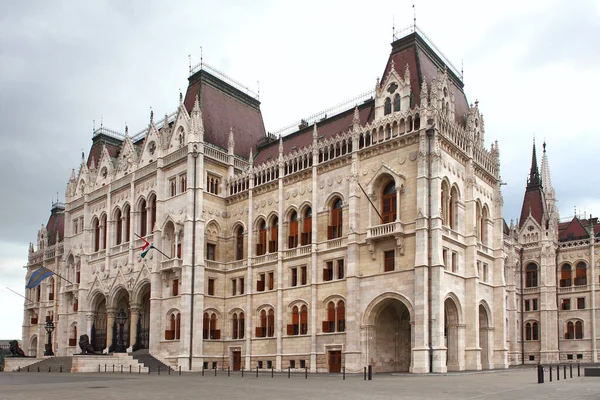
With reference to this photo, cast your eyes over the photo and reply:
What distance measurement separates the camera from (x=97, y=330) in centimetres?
6256

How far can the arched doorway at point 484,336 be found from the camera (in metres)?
45.3

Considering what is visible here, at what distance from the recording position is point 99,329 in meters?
62.7

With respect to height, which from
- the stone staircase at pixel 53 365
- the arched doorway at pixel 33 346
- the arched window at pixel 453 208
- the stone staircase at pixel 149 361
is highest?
the arched window at pixel 453 208

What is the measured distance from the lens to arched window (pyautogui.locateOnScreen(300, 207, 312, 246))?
159 ft

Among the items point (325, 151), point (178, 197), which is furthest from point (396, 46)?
point (178, 197)

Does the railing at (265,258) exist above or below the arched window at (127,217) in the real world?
below

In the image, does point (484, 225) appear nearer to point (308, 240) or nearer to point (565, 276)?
point (308, 240)

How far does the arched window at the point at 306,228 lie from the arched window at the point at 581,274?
40099 mm

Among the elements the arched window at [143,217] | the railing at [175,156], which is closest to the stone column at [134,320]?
the arched window at [143,217]

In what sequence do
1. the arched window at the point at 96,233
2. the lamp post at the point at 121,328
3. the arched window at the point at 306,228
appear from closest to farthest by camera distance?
the arched window at the point at 306,228 → the lamp post at the point at 121,328 → the arched window at the point at 96,233

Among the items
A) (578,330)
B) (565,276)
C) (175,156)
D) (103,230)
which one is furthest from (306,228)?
(578,330)

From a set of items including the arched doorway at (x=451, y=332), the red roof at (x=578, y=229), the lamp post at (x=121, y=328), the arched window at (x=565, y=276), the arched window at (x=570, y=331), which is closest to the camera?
the arched doorway at (x=451, y=332)

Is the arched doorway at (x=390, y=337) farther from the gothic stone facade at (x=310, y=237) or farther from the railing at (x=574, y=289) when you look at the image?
the railing at (x=574, y=289)

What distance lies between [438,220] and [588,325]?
4127 cm
